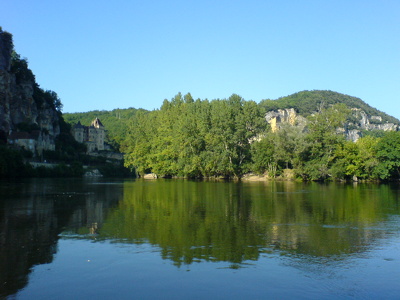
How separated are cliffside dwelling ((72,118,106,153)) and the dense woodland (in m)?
84.3

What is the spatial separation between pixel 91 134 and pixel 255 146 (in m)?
121

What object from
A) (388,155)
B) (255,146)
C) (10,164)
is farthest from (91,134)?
(388,155)

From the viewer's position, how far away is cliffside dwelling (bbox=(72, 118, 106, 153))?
17562 centimetres

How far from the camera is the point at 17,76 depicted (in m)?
115

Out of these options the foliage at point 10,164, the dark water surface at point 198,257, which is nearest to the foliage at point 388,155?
the dark water surface at point 198,257

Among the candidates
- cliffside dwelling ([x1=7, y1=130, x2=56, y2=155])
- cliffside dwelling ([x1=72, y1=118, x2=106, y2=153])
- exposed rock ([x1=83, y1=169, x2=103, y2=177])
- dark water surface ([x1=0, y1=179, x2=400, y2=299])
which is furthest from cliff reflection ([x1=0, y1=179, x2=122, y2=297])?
cliffside dwelling ([x1=72, y1=118, x2=106, y2=153])

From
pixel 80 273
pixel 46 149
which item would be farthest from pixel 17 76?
pixel 80 273

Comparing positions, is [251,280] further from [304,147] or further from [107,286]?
[304,147]

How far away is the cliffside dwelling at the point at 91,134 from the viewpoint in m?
176

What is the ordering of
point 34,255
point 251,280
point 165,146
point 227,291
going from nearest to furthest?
point 227,291, point 251,280, point 34,255, point 165,146

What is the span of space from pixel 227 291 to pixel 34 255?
6426 millimetres

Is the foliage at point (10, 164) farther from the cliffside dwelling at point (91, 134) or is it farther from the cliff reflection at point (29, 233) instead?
the cliffside dwelling at point (91, 134)

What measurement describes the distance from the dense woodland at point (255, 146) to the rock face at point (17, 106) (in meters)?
36.4

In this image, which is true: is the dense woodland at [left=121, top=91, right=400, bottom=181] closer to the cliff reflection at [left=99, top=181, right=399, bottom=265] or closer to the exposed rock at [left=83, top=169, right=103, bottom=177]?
the exposed rock at [left=83, top=169, right=103, bottom=177]
